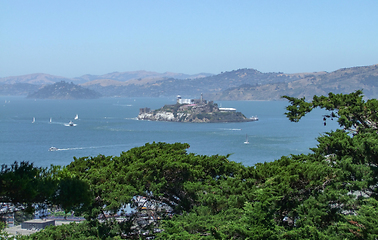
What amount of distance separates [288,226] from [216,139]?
46.3 metres

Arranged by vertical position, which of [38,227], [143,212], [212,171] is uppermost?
[212,171]

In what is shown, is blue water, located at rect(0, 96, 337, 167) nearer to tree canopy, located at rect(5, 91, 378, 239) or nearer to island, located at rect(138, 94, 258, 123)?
island, located at rect(138, 94, 258, 123)

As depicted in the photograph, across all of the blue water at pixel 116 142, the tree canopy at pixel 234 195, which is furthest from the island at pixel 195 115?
the tree canopy at pixel 234 195

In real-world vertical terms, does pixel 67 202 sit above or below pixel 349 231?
above

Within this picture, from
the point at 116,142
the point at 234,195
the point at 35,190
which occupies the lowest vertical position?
the point at 116,142

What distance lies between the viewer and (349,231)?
294 inches

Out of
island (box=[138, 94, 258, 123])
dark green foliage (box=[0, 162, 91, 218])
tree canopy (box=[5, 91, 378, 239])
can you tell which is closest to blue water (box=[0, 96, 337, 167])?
island (box=[138, 94, 258, 123])

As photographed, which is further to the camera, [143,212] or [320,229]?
[143,212]

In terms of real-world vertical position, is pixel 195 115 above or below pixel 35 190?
below

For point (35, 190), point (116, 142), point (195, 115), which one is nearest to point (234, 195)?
point (35, 190)

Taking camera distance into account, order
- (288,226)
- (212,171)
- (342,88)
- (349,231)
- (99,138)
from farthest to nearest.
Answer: (342,88) < (99,138) < (212,171) < (288,226) < (349,231)

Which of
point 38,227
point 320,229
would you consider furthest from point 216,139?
point 320,229

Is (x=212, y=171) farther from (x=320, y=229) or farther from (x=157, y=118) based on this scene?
(x=157, y=118)

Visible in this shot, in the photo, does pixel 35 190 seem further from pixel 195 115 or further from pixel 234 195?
pixel 195 115
